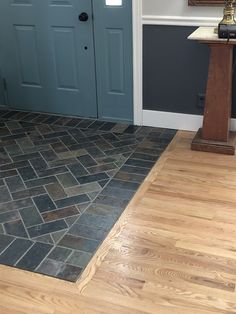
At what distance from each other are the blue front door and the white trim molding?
0.17 meters

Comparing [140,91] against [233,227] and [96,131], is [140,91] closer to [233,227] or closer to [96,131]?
[96,131]

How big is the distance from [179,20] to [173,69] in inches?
14.7

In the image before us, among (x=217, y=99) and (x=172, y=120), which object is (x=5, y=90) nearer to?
(x=172, y=120)

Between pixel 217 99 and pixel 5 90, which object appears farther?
pixel 5 90

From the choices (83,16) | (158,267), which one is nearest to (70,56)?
(83,16)

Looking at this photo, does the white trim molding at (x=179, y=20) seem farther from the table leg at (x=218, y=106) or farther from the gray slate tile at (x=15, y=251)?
the gray slate tile at (x=15, y=251)

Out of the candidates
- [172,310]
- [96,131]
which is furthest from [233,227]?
[96,131]

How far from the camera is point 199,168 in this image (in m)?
2.87

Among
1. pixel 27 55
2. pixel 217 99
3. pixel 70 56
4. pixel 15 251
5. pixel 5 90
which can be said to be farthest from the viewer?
pixel 5 90

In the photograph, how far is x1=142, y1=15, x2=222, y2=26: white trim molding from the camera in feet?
10.0

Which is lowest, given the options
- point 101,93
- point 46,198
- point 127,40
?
point 46,198

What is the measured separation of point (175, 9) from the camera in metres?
3.10

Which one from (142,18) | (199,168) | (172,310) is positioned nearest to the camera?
(172,310)

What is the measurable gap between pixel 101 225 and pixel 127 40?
5.48ft
